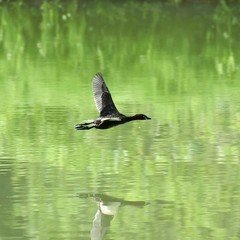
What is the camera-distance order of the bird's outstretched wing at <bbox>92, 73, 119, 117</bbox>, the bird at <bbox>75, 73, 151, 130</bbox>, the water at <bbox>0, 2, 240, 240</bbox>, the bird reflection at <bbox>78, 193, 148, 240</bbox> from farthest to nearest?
1. the bird's outstretched wing at <bbox>92, 73, 119, 117</bbox>
2. the bird at <bbox>75, 73, 151, 130</bbox>
3. the water at <bbox>0, 2, 240, 240</bbox>
4. the bird reflection at <bbox>78, 193, 148, 240</bbox>

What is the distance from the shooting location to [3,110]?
11.4 meters

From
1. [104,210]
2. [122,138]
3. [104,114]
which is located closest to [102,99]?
[104,114]

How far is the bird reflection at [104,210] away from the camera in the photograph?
23.4 feet

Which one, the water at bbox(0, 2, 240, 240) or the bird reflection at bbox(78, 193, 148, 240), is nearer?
the bird reflection at bbox(78, 193, 148, 240)

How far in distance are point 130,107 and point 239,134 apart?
1608 millimetres

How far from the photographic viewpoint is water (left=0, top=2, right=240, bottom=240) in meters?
7.44

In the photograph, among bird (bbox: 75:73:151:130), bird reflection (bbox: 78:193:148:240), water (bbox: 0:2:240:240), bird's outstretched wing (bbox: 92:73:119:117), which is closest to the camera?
bird reflection (bbox: 78:193:148:240)

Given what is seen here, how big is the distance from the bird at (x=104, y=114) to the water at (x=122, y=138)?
303 mm

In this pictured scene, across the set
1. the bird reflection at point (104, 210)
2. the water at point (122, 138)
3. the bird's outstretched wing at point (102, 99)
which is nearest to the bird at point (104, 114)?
the bird's outstretched wing at point (102, 99)

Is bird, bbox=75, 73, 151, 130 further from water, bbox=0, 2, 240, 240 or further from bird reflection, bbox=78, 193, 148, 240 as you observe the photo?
bird reflection, bbox=78, 193, 148, 240

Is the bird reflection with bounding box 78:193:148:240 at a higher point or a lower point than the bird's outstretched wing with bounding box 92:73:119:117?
lower

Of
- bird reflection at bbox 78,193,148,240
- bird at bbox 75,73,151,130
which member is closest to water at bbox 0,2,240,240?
bird reflection at bbox 78,193,148,240

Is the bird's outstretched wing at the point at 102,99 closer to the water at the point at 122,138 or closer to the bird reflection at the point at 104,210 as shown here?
the water at the point at 122,138

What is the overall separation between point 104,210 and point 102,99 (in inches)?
66.3
